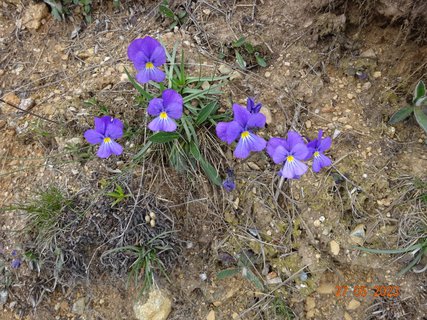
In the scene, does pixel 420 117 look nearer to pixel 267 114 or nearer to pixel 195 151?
pixel 267 114

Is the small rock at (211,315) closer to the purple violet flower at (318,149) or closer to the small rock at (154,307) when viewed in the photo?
the small rock at (154,307)

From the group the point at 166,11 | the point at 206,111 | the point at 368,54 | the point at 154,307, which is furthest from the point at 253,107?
the point at 154,307

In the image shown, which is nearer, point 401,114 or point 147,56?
point 147,56

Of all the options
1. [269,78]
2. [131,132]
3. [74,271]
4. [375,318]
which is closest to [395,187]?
[375,318]

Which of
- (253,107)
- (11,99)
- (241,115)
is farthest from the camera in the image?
(11,99)

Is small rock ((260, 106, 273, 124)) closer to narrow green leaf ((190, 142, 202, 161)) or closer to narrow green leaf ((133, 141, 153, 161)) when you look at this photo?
narrow green leaf ((190, 142, 202, 161))

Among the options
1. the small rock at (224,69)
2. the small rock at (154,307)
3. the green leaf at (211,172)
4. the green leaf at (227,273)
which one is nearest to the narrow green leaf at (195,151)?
the green leaf at (211,172)

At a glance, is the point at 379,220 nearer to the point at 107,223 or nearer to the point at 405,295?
the point at 405,295
